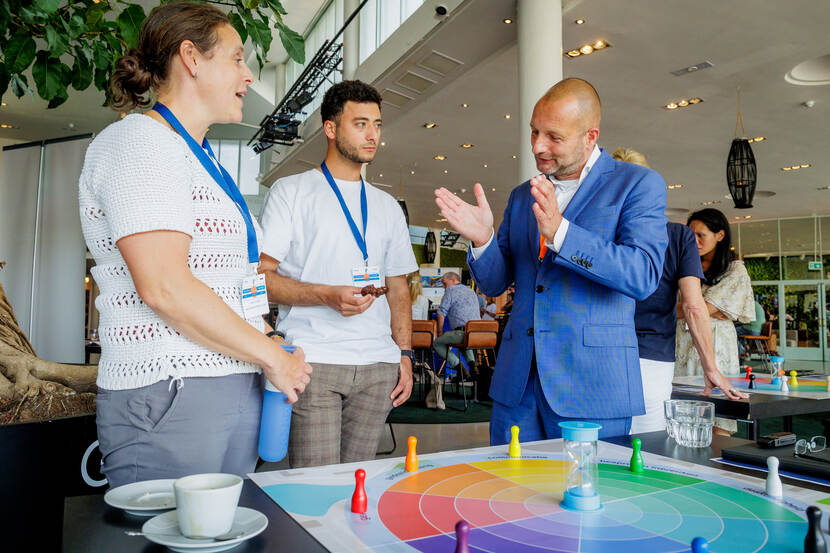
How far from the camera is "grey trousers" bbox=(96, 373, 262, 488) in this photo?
1.12 metres

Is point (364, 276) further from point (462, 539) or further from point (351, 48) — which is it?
point (351, 48)

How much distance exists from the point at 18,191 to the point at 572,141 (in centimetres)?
741

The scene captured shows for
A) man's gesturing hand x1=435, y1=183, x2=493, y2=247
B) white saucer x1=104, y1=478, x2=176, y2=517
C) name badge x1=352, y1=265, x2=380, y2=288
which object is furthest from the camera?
name badge x1=352, y1=265, x2=380, y2=288

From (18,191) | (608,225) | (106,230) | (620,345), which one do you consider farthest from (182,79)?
(18,191)

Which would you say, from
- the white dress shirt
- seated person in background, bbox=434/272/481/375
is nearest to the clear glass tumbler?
the white dress shirt

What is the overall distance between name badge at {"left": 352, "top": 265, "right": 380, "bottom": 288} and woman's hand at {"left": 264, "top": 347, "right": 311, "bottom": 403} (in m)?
0.79

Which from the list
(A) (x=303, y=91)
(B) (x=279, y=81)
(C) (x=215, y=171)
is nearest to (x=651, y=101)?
(A) (x=303, y=91)

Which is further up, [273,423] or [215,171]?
[215,171]

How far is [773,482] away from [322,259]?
145 cm

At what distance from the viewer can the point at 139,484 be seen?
90cm

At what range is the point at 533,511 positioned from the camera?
86 cm

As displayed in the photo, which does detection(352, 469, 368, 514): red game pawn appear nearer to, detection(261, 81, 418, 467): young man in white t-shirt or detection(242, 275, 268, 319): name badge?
→ detection(242, 275, 268, 319): name badge

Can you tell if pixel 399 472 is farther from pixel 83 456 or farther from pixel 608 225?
pixel 83 456

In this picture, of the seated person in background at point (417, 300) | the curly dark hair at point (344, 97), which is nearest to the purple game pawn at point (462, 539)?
the curly dark hair at point (344, 97)
